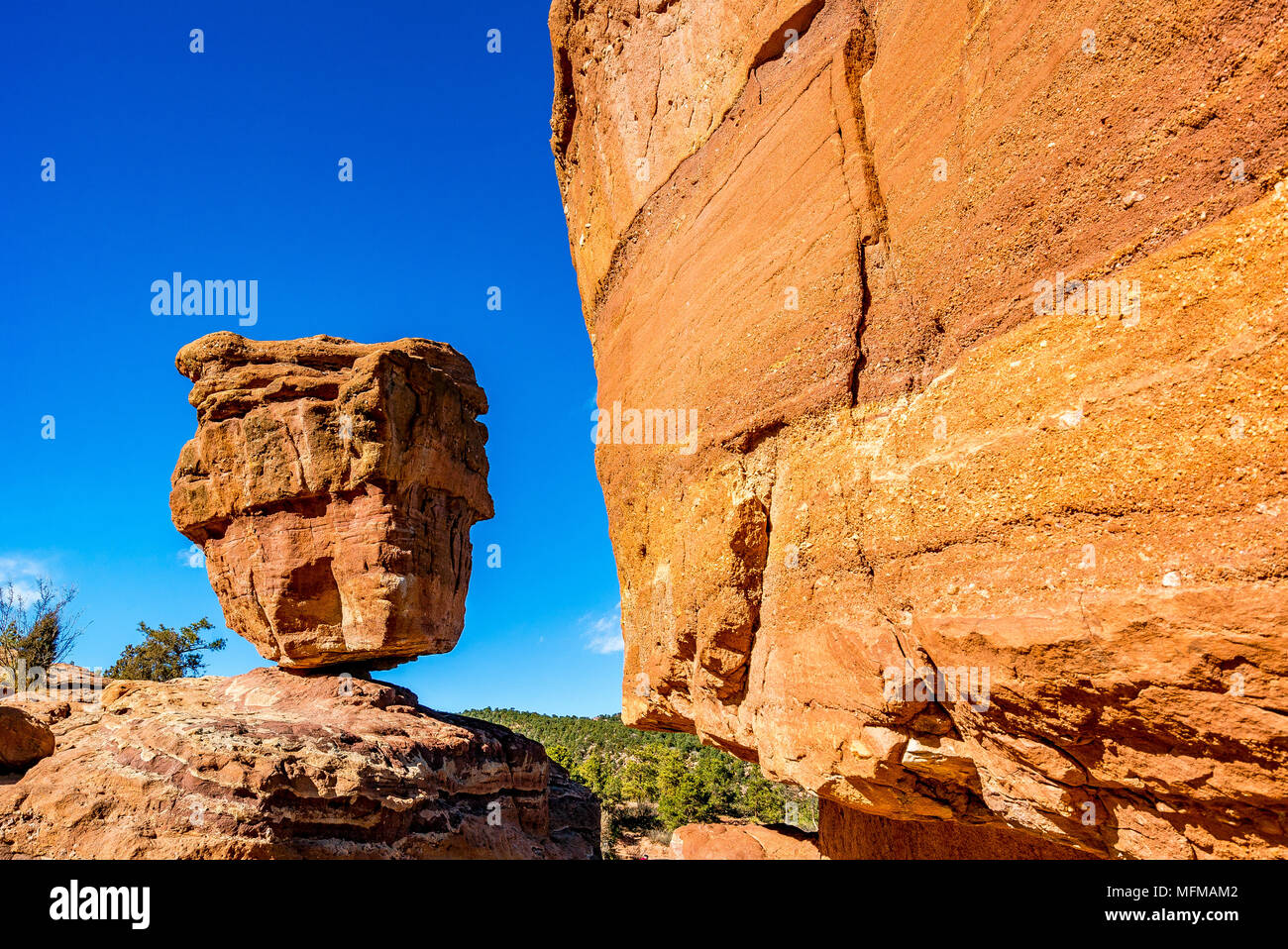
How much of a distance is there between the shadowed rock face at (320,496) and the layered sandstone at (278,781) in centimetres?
147

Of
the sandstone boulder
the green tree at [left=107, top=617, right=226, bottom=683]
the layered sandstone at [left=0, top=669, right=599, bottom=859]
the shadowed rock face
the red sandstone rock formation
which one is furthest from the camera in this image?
the green tree at [left=107, top=617, right=226, bottom=683]

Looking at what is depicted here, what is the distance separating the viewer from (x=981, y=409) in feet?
9.51

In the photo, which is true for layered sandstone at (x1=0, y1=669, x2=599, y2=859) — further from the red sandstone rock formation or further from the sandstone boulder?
the red sandstone rock formation

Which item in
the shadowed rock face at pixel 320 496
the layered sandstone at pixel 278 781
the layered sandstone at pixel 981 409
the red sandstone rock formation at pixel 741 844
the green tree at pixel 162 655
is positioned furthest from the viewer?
the green tree at pixel 162 655

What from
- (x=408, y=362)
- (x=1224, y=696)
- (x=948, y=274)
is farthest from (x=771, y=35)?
(x=408, y=362)

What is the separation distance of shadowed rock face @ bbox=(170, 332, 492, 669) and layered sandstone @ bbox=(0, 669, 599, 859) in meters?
1.47

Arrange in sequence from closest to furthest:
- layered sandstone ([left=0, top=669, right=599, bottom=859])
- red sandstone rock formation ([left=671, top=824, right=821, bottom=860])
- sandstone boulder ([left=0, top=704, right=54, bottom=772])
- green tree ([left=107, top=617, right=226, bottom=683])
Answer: red sandstone rock formation ([left=671, top=824, right=821, bottom=860]) → layered sandstone ([left=0, top=669, right=599, bottom=859]) → sandstone boulder ([left=0, top=704, right=54, bottom=772]) → green tree ([left=107, top=617, right=226, bottom=683])

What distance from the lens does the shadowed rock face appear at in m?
16.3

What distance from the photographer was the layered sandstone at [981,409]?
2092mm

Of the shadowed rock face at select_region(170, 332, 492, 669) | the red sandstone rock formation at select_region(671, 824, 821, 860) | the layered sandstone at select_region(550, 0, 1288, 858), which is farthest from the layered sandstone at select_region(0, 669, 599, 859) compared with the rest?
the layered sandstone at select_region(550, 0, 1288, 858)

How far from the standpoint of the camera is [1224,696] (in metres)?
2.04

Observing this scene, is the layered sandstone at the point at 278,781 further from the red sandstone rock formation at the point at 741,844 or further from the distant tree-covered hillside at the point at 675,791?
the distant tree-covered hillside at the point at 675,791

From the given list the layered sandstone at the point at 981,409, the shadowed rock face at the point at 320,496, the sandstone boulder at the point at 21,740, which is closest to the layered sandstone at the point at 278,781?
the sandstone boulder at the point at 21,740

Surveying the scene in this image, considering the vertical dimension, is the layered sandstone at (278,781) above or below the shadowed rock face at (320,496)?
below
